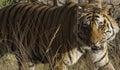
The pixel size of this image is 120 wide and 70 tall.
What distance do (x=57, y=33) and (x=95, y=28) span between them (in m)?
0.52

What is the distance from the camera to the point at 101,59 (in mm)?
4406

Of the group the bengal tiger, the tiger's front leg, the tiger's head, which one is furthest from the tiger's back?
the tiger's front leg

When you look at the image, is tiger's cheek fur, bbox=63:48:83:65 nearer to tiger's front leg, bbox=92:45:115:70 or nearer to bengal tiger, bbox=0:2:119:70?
bengal tiger, bbox=0:2:119:70

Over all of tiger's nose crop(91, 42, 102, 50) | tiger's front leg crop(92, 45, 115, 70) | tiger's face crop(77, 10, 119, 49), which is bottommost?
tiger's front leg crop(92, 45, 115, 70)

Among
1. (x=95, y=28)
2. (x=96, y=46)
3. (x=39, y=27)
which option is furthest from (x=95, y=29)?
(x=39, y=27)

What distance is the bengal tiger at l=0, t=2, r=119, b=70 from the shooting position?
162 inches

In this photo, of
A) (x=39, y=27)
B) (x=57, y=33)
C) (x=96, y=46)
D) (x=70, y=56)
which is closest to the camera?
(x=96, y=46)

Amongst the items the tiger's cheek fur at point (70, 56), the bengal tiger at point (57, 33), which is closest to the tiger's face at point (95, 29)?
the bengal tiger at point (57, 33)

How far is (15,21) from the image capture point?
504 centimetres

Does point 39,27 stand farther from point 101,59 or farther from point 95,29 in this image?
point 95,29

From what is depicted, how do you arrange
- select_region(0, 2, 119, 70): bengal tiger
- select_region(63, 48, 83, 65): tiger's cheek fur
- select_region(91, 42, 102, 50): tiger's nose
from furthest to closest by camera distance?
select_region(63, 48, 83, 65): tiger's cheek fur → select_region(0, 2, 119, 70): bengal tiger → select_region(91, 42, 102, 50): tiger's nose

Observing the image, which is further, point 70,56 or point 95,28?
point 70,56

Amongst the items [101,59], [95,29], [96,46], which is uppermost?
[95,29]

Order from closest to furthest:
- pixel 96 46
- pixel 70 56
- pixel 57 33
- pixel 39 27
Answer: pixel 96 46 < pixel 70 56 < pixel 57 33 < pixel 39 27
